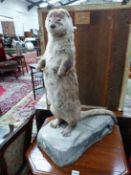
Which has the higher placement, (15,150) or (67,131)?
(67,131)

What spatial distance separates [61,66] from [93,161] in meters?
0.62

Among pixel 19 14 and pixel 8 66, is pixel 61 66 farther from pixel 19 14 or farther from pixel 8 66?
pixel 19 14

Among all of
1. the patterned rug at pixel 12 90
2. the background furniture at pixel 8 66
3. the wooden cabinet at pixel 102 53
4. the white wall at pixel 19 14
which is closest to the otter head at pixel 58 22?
the wooden cabinet at pixel 102 53

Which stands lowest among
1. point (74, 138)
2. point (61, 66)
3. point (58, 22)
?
point (74, 138)

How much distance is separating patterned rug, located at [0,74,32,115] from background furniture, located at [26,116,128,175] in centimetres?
168

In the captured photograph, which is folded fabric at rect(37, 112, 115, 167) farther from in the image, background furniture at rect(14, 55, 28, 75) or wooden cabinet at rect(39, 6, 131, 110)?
background furniture at rect(14, 55, 28, 75)

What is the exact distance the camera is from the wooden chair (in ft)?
3.55

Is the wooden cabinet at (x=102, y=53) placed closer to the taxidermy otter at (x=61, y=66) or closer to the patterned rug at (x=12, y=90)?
the taxidermy otter at (x=61, y=66)

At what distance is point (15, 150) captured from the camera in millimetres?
1220

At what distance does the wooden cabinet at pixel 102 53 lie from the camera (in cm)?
121

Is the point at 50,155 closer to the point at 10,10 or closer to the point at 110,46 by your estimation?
the point at 110,46

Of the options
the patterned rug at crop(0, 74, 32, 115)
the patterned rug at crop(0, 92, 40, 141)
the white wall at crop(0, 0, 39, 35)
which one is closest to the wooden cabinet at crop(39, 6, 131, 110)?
the patterned rug at crop(0, 92, 40, 141)

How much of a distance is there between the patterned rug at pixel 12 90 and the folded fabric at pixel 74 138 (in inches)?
65.3

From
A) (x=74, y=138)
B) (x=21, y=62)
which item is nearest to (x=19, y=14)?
(x=21, y=62)
